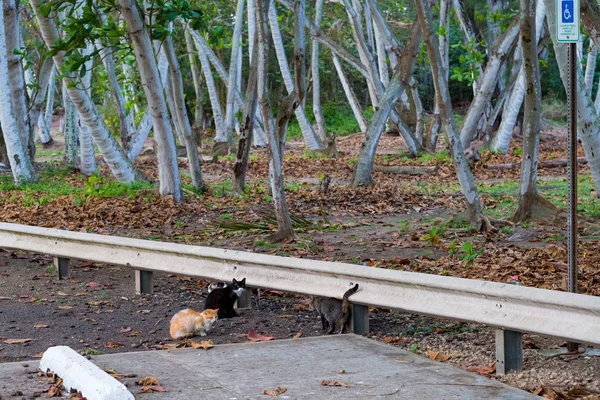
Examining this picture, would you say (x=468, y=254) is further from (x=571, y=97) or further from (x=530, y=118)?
(x=571, y=97)

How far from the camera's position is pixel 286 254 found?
11.0m

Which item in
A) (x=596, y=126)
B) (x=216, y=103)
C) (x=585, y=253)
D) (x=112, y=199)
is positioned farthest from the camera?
(x=216, y=103)

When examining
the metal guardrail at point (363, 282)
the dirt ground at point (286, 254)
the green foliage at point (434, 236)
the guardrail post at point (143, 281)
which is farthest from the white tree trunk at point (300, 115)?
the guardrail post at point (143, 281)

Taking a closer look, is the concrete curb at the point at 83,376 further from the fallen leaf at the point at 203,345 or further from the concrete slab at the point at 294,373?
the fallen leaf at the point at 203,345

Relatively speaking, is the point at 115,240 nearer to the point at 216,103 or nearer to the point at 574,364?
the point at 574,364

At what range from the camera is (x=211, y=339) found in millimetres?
7340

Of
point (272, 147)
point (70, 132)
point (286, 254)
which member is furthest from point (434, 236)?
point (70, 132)

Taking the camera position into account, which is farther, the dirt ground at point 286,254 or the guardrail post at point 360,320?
the guardrail post at point 360,320

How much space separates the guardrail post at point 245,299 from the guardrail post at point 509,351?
2.81m

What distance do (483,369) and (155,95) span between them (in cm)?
1083

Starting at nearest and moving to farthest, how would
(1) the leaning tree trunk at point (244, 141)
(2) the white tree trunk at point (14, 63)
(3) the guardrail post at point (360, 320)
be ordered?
1. (3) the guardrail post at point (360, 320)
2. (1) the leaning tree trunk at point (244, 141)
3. (2) the white tree trunk at point (14, 63)

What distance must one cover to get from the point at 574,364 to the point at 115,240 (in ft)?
16.4

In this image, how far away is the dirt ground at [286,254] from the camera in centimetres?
683

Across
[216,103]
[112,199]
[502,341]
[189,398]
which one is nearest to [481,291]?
[502,341]
